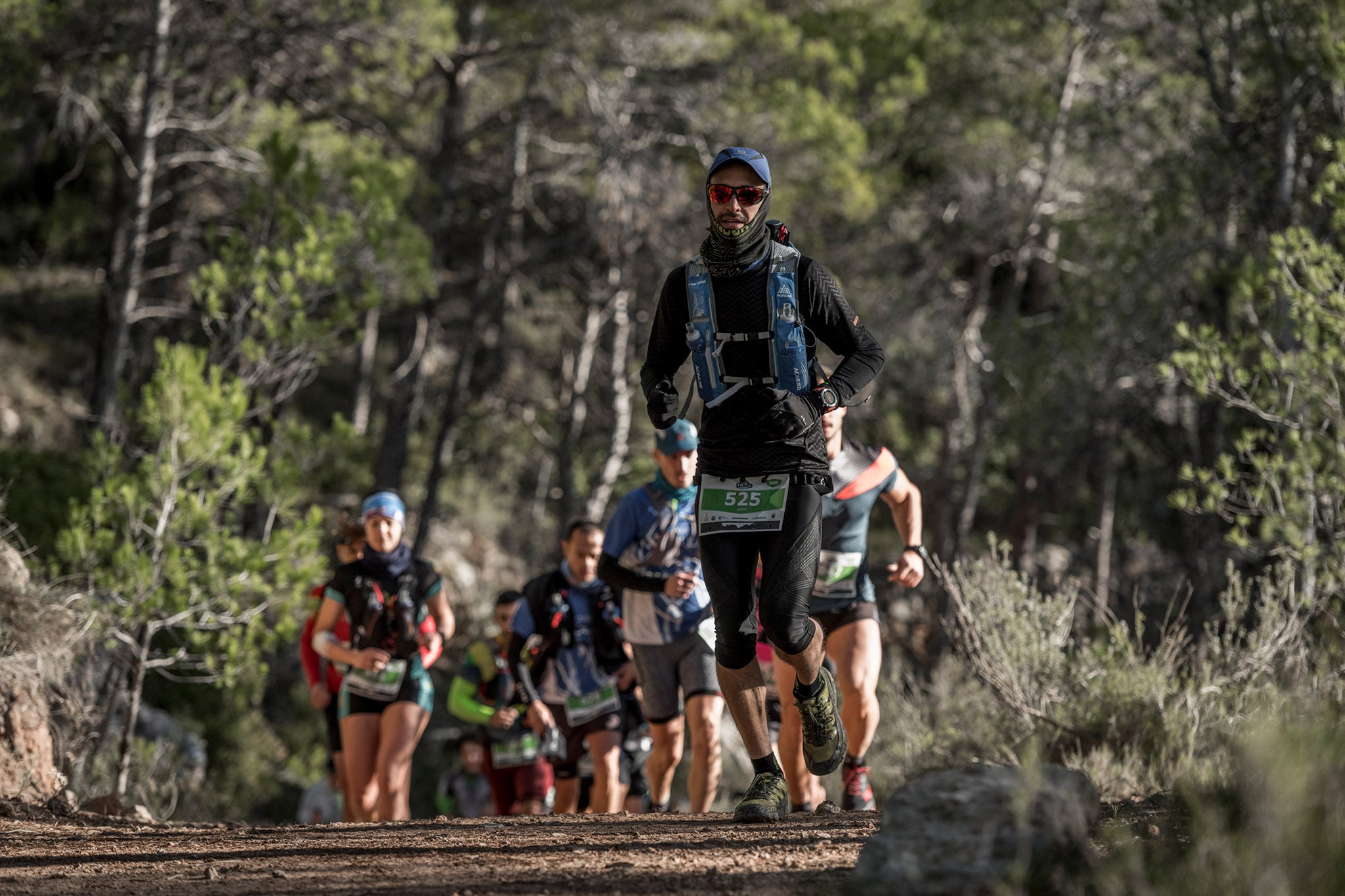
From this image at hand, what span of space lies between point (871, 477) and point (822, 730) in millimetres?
1644

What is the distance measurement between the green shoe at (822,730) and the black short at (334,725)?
14.0 feet

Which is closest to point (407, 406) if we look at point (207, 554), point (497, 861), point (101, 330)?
point (101, 330)

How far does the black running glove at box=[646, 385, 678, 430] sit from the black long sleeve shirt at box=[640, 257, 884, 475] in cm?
2

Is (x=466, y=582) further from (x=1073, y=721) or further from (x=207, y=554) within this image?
(x=1073, y=721)

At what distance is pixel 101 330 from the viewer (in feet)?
45.5

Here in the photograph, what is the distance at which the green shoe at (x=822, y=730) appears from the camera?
4621 mm

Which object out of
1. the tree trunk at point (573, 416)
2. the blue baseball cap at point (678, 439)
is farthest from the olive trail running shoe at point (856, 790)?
the tree trunk at point (573, 416)

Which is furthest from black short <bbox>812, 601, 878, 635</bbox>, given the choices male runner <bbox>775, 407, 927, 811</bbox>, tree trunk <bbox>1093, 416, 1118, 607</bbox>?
tree trunk <bbox>1093, 416, 1118, 607</bbox>

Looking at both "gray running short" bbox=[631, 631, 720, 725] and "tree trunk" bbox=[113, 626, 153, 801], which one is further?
"tree trunk" bbox=[113, 626, 153, 801]

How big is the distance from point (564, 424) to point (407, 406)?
2.13m

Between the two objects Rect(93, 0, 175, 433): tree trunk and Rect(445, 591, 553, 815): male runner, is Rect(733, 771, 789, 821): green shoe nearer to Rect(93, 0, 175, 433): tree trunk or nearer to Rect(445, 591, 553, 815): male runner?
Rect(445, 591, 553, 815): male runner

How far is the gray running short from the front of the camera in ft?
21.0

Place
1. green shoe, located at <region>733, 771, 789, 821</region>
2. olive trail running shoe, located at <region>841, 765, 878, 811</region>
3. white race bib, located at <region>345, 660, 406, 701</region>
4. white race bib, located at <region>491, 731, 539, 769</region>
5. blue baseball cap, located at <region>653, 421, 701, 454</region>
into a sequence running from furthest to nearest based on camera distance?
1. white race bib, located at <region>491, 731, 539, 769</region>
2. white race bib, located at <region>345, 660, 406, 701</region>
3. blue baseball cap, located at <region>653, 421, 701, 454</region>
4. olive trail running shoe, located at <region>841, 765, 878, 811</region>
5. green shoe, located at <region>733, 771, 789, 821</region>

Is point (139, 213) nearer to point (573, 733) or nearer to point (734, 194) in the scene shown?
point (573, 733)
